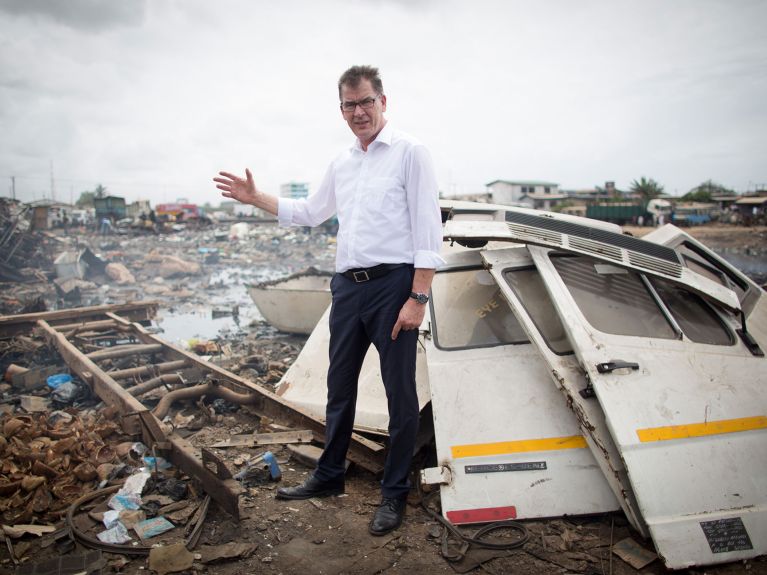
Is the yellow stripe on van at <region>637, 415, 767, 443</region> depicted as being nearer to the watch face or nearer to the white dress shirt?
the watch face

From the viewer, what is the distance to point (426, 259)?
245 cm

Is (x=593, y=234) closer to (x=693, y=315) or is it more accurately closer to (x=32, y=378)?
(x=693, y=315)

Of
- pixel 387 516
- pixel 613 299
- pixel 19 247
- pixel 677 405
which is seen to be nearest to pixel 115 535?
pixel 387 516

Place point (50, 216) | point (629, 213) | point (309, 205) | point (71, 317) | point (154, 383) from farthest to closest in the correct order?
point (629, 213) → point (50, 216) → point (71, 317) → point (154, 383) → point (309, 205)

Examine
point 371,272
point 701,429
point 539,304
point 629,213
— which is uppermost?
point 629,213

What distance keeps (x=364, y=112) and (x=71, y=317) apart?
6224mm

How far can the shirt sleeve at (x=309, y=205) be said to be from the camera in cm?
294

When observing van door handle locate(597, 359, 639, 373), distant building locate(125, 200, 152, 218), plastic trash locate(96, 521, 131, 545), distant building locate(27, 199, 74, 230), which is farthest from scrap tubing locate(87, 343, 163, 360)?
distant building locate(125, 200, 152, 218)

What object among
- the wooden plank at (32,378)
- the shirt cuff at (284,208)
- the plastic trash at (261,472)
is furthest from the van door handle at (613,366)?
the wooden plank at (32,378)

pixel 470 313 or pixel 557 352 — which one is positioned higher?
pixel 470 313

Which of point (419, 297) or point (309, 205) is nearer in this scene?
point (419, 297)

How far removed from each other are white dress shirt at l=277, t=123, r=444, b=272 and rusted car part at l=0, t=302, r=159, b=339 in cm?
529

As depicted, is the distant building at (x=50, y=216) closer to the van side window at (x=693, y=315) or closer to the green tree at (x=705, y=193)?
the van side window at (x=693, y=315)

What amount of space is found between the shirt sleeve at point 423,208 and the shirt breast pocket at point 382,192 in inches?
2.8
